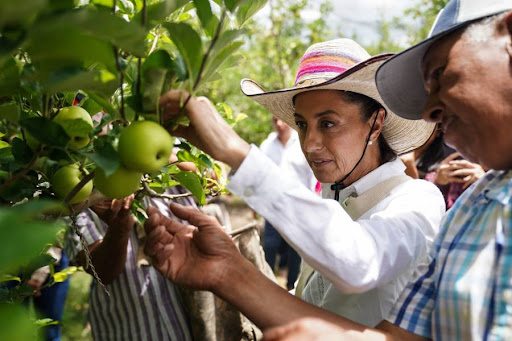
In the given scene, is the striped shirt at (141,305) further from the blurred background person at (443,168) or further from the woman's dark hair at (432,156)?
the woman's dark hair at (432,156)

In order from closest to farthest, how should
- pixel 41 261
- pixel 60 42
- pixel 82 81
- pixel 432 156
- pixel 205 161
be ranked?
1. pixel 60 42
2. pixel 82 81
3. pixel 205 161
4. pixel 41 261
5. pixel 432 156

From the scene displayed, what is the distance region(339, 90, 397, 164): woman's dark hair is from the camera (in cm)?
162

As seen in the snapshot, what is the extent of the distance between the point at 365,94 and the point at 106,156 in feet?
3.34

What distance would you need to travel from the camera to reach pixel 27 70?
786 millimetres

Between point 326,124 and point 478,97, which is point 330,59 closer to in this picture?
point 326,124

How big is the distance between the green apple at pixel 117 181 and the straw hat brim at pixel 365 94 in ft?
2.55

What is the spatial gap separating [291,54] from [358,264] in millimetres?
6887

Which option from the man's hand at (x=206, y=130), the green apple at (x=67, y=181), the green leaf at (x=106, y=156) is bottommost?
the green apple at (x=67, y=181)

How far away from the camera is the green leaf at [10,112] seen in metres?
0.84

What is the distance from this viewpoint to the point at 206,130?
37.5 inches

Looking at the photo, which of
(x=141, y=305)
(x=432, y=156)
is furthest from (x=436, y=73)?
(x=432, y=156)

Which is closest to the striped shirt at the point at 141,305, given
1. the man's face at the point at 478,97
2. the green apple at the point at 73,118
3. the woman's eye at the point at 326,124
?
the woman's eye at the point at 326,124

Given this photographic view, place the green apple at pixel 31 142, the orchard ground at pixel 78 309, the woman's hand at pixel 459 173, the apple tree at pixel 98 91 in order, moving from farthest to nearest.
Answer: the orchard ground at pixel 78 309 < the woman's hand at pixel 459 173 < the green apple at pixel 31 142 < the apple tree at pixel 98 91

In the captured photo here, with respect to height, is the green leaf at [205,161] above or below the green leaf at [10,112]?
below
